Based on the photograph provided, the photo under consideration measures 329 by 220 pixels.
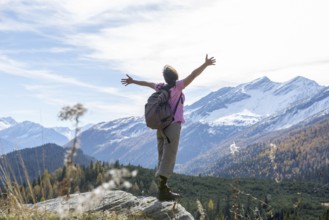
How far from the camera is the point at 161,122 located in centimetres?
906

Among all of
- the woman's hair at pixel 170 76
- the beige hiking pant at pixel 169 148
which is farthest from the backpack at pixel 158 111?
the woman's hair at pixel 170 76

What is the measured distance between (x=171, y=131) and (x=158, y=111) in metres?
0.60

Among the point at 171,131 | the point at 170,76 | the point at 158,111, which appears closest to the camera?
the point at 158,111

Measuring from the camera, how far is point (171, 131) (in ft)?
30.3

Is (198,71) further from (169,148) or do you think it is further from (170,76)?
(169,148)

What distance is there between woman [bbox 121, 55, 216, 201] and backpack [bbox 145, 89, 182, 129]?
21cm

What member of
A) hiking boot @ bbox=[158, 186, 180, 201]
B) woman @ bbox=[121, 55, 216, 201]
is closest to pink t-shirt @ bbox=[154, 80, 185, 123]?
woman @ bbox=[121, 55, 216, 201]

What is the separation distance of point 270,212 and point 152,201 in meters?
5.51

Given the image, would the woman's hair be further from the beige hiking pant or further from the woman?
the beige hiking pant

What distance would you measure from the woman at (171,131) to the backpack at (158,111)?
207 mm

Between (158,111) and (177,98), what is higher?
(177,98)

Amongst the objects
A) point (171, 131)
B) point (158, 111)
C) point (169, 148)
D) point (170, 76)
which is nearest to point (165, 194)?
point (169, 148)

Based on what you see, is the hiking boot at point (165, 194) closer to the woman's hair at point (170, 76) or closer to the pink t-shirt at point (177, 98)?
the pink t-shirt at point (177, 98)

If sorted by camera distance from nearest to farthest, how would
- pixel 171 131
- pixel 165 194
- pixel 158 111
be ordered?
pixel 158 111
pixel 171 131
pixel 165 194
